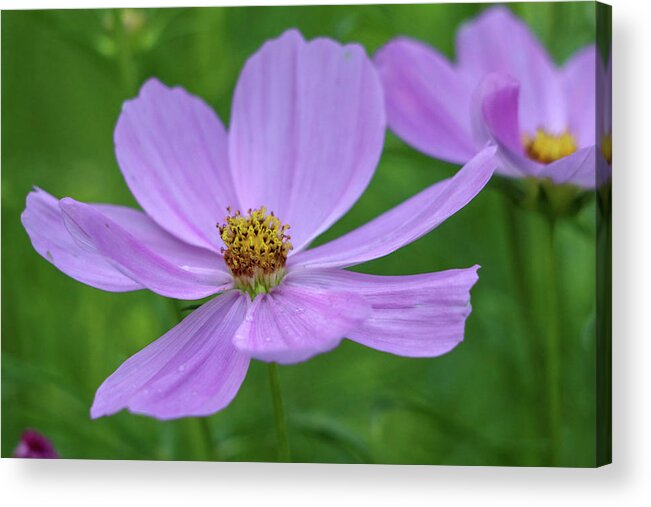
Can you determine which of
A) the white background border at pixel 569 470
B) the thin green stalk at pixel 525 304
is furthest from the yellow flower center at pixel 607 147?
the thin green stalk at pixel 525 304

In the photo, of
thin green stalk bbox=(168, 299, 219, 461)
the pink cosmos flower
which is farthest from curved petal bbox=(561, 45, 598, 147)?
thin green stalk bbox=(168, 299, 219, 461)

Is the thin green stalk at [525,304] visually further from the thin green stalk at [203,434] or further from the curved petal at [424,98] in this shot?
the thin green stalk at [203,434]

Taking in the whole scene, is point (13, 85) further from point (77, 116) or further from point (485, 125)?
point (485, 125)

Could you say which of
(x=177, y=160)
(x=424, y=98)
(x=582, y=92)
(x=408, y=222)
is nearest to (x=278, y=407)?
(x=408, y=222)

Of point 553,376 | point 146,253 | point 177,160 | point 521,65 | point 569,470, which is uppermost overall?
point 521,65

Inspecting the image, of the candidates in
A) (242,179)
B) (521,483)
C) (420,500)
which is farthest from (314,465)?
(242,179)

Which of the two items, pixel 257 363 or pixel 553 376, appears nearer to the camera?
pixel 553 376

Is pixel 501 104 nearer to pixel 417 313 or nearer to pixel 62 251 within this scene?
pixel 417 313

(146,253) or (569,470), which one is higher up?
(146,253)
